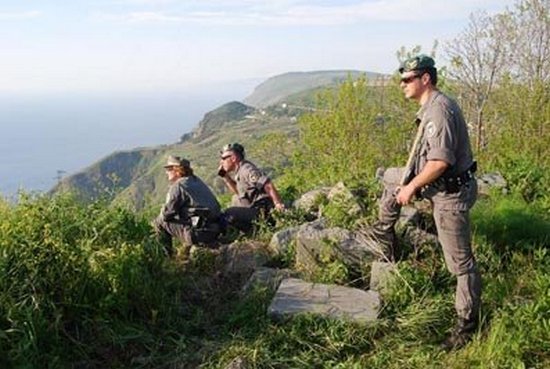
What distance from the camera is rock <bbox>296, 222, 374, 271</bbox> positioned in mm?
6066

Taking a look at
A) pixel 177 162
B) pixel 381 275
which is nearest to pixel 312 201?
pixel 177 162

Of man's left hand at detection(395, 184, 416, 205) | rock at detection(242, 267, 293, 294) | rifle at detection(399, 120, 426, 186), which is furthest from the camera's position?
rock at detection(242, 267, 293, 294)

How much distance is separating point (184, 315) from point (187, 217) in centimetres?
178

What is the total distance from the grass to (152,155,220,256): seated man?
1.07 meters

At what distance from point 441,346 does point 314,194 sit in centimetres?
376

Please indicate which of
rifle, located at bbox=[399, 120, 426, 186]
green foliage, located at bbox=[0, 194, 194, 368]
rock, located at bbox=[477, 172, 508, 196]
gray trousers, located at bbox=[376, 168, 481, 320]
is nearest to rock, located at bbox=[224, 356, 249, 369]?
green foliage, located at bbox=[0, 194, 194, 368]

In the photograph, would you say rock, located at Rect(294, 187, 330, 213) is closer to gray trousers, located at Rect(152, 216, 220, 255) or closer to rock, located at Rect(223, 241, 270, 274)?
rock, located at Rect(223, 241, 270, 274)

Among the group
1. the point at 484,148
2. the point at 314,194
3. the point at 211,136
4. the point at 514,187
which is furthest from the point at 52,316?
the point at 211,136

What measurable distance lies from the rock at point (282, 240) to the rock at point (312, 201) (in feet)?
3.68

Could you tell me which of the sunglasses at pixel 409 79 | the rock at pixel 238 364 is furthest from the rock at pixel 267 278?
the sunglasses at pixel 409 79

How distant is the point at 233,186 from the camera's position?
905 centimetres

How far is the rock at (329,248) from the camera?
6066 mm

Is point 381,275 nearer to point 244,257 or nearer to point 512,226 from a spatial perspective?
point 244,257

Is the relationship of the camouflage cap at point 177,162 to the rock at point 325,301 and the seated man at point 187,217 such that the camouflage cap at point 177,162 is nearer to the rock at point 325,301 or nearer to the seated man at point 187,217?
the seated man at point 187,217
